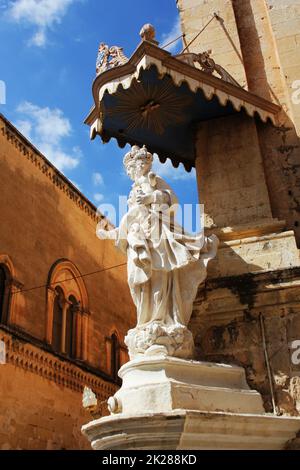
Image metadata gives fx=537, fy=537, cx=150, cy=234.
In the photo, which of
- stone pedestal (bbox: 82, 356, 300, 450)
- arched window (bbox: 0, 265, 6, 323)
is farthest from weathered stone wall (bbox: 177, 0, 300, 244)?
arched window (bbox: 0, 265, 6, 323)

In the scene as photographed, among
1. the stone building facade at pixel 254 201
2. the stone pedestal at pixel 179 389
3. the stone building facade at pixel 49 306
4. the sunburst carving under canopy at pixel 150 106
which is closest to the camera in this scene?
the stone pedestal at pixel 179 389

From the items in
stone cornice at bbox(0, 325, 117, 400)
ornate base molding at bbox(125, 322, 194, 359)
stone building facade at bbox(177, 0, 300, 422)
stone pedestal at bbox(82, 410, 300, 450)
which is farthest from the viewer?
stone cornice at bbox(0, 325, 117, 400)

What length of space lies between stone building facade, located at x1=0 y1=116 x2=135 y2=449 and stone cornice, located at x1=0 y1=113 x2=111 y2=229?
0.03 meters

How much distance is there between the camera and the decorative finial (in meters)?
6.47

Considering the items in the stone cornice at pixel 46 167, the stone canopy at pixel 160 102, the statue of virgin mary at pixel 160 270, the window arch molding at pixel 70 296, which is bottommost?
the statue of virgin mary at pixel 160 270

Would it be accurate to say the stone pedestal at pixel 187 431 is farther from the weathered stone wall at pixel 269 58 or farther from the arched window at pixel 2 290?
the arched window at pixel 2 290

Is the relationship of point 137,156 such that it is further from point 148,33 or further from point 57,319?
point 57,319

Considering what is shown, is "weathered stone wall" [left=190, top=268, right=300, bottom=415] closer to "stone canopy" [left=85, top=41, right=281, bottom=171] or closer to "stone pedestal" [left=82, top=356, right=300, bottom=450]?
"stone pedestal" [left=82, top=356, right=300, bottom=450]

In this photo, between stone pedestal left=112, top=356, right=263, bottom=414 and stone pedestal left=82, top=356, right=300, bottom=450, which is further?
stone pedestal left=112, top=356, right=263, bottom=414

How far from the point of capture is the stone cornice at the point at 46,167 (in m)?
14.8

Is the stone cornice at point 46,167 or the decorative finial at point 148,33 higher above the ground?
the stone cornice at point 46,167

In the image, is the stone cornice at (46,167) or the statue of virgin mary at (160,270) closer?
the statue of virgin mary at (160,270)

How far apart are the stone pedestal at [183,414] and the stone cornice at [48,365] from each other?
26.7 ft

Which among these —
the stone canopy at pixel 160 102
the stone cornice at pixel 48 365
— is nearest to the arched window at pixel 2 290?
the stone cornice at pixel 48 365
